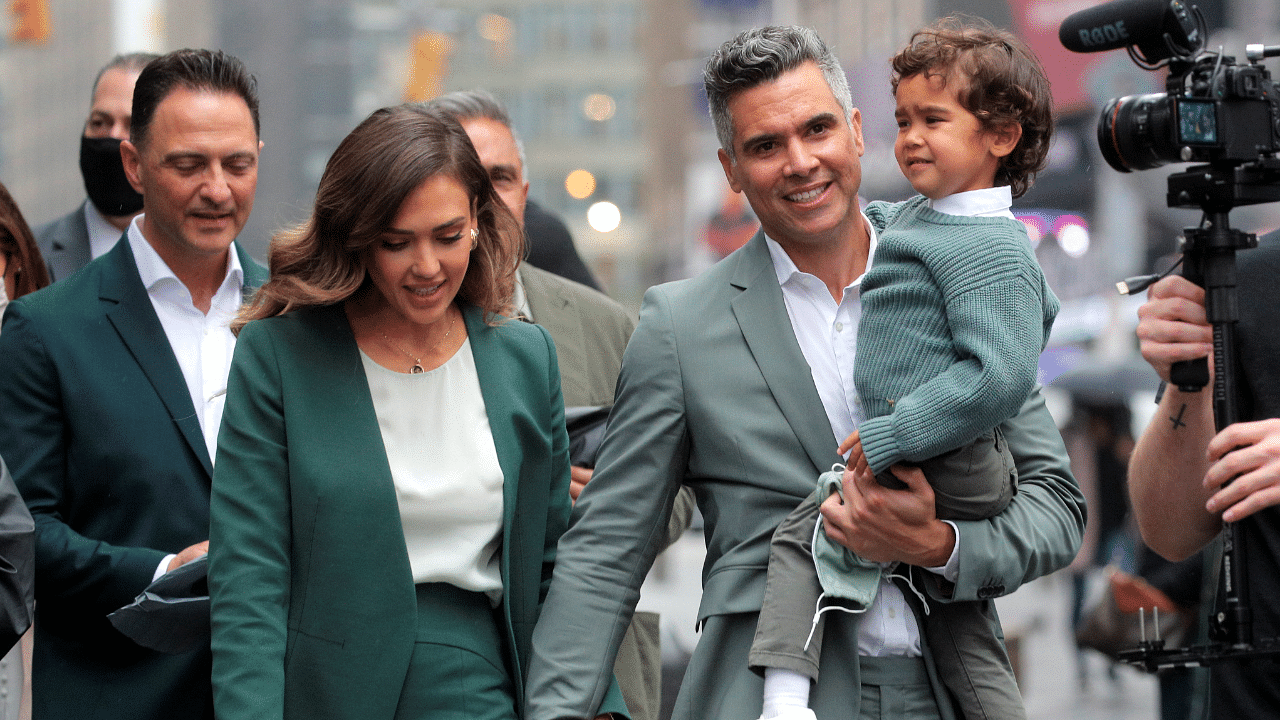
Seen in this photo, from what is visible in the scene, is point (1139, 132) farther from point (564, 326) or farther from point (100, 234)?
point (100, 234)

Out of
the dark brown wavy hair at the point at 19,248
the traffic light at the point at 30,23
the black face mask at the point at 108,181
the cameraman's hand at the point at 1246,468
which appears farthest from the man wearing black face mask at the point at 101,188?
the traffic light at the point at 30,23

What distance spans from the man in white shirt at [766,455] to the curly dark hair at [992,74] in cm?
22

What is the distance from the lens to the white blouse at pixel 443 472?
3219mm

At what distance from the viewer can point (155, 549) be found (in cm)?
371

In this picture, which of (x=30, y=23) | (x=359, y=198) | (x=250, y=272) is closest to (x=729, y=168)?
(x=359, y=198)

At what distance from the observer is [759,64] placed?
3.26 m

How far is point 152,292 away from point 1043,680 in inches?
374

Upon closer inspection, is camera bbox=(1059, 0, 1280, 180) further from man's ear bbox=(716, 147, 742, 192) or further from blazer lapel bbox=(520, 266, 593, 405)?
blazer lapel bbox=(520, 266, 593, 405)

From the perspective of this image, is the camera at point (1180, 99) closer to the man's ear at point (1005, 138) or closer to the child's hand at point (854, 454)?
the man's ear at point (1005, 138)

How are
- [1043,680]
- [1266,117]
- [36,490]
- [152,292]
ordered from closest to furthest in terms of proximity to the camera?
1. [1266,117]
2. [36,490]
3. [152,292]
4. [1043,680]

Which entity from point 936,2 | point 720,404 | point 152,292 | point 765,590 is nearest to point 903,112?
point 720,404

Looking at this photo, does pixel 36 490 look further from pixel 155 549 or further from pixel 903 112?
pixel 903 112

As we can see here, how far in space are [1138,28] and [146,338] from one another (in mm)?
2492

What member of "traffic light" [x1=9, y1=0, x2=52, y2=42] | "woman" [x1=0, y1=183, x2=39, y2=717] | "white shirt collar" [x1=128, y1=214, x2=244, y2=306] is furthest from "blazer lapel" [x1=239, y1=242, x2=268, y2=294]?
"traffic light" [x1=9, y1=0, x2=52, y2=42]
